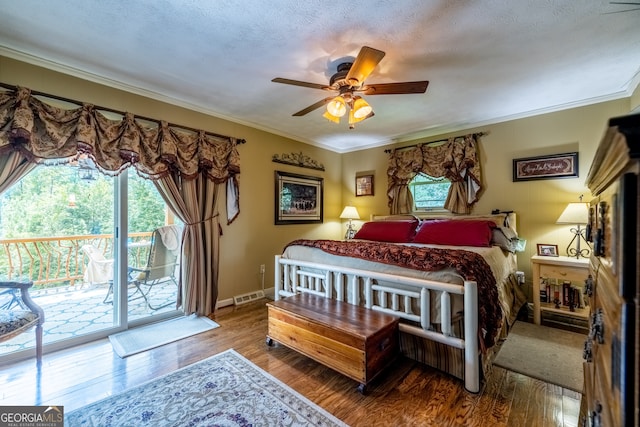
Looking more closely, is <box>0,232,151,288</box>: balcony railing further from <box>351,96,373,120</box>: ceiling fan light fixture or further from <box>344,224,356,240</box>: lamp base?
<box>344,224,356,240</box>: lamp base

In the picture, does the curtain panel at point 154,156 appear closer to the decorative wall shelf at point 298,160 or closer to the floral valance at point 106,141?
the floral valance at point 106,141

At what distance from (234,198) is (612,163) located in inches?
130

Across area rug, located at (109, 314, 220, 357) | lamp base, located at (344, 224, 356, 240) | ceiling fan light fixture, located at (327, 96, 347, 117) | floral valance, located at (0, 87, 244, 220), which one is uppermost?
ceiling fan light fixture, located at (327, 96, 347, 117)

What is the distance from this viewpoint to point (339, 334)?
1831mm

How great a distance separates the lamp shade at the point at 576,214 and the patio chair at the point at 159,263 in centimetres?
416

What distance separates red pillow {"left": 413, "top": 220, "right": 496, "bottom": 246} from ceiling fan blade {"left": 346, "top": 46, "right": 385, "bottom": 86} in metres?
2.05

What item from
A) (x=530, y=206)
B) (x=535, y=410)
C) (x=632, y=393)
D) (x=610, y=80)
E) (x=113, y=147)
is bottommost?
(x=535, y=410)

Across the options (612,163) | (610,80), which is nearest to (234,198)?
(612,163)

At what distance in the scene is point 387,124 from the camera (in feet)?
12.1

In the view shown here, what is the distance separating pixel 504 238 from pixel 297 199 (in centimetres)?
283

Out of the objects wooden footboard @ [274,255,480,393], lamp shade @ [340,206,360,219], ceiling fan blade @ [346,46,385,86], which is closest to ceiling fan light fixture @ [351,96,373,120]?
ceiling fan blade @ [346,46,385,86]

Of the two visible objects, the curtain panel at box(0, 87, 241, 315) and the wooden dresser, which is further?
the curtain panel at box(0, 87, 241, 315)

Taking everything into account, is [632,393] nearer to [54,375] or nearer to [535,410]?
[535,410]

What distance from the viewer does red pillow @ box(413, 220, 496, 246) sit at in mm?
2895
